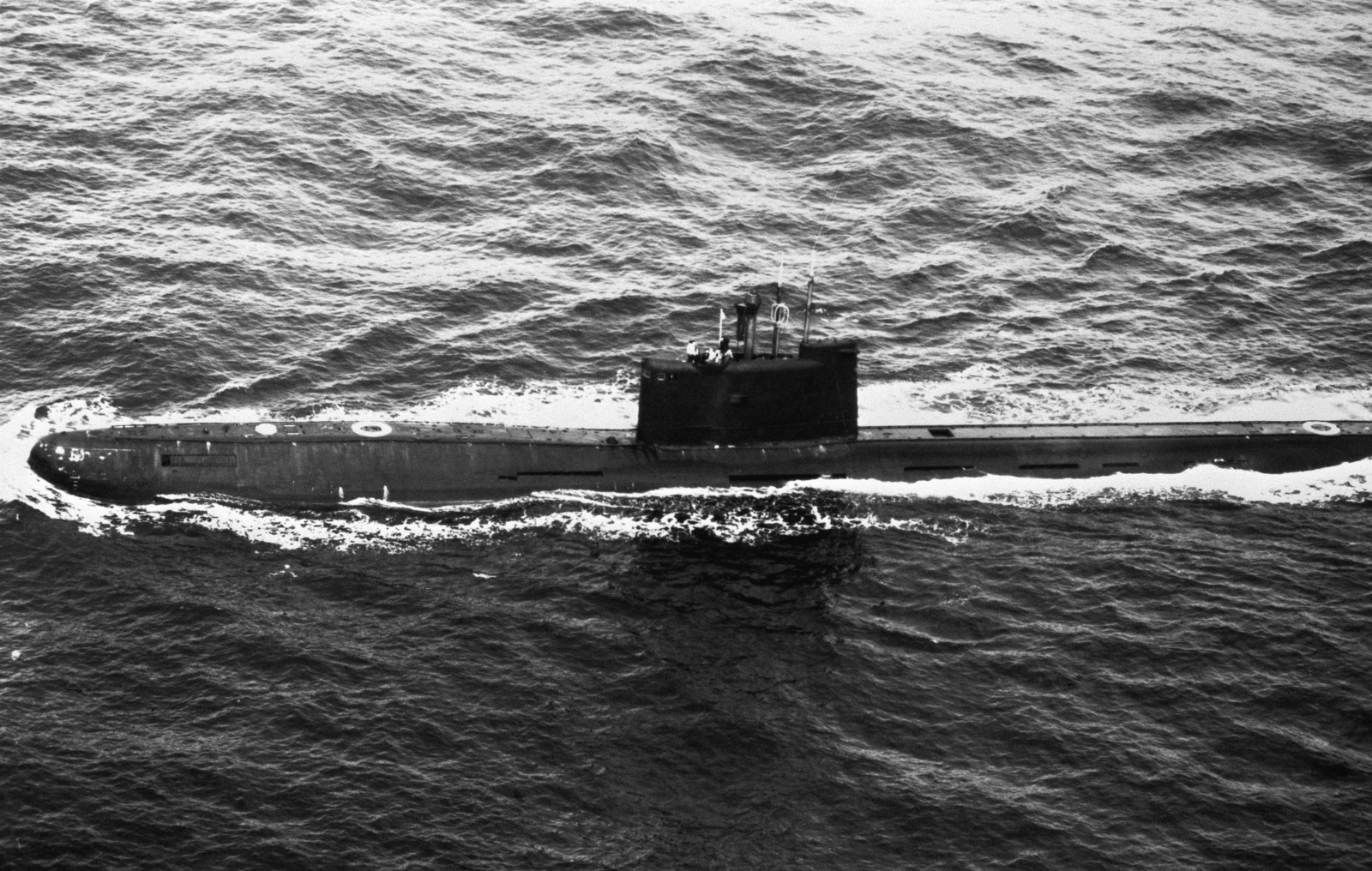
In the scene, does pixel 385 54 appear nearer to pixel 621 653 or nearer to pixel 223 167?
pixel 223 167

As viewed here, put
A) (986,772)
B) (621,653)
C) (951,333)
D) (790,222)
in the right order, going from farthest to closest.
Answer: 1. (790,222)
2. (951,333)
3. (621,653)
4. (986,772)

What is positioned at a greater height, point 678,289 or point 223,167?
point 223,167

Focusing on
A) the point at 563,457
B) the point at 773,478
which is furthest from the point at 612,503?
the point at 773,478

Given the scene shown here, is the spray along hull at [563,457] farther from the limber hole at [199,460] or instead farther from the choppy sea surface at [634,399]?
the choppy sea surface at [634,399]

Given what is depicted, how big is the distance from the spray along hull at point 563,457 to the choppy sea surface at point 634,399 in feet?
3.00

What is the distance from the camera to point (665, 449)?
5238cm

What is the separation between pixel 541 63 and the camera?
8544 centimetres

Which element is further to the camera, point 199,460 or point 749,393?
point 749,393

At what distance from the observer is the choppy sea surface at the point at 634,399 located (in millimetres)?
37625

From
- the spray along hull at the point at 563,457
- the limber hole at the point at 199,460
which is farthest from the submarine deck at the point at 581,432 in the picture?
the limber hole at the point at 199,460

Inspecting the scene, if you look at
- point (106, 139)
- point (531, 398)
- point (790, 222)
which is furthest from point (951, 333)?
point (106, 139)

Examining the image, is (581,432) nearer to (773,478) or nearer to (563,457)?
(563,457)

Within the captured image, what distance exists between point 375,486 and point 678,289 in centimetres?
1951

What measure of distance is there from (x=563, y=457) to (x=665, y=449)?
11.0 ft
